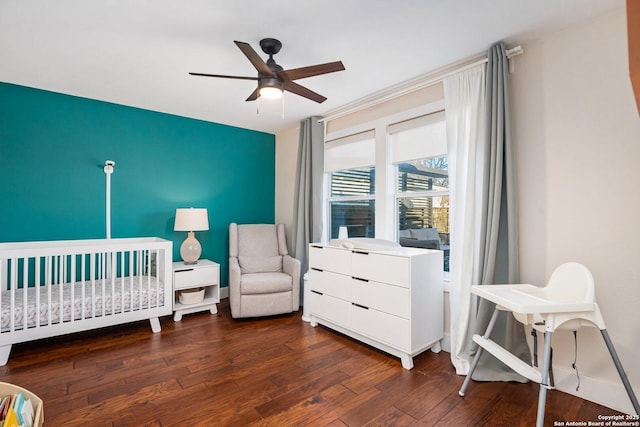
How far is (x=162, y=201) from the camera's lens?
12.5ft

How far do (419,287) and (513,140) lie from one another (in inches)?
49.4

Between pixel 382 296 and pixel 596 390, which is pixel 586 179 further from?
pixel 382 296

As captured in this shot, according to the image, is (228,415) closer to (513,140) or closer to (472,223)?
(472,223)

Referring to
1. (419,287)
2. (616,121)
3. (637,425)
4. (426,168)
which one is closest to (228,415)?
(419,287)

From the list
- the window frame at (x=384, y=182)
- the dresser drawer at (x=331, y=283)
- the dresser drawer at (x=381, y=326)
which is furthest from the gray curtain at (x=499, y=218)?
the dresser drawer at (x=331, y=283)

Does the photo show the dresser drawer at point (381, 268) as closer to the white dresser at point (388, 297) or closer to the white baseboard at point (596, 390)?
the white dresser at point (388, 297)

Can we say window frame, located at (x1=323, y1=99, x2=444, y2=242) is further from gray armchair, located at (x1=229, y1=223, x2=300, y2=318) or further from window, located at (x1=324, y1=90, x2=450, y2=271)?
gray armchair, located at (x1=229, y1=223, x2=300, y2=318)

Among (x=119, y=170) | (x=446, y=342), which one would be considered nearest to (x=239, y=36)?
(x=119, y=170)

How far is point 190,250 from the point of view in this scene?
3631 mm

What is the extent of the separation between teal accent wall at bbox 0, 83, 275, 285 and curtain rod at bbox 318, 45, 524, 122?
4.90 feet

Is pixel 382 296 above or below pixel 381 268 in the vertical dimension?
below

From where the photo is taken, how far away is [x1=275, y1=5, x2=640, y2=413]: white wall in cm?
185

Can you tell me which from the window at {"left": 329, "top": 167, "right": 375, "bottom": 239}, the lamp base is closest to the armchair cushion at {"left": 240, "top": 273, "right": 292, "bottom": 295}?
the lamp base

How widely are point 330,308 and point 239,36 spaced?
2374 mm
